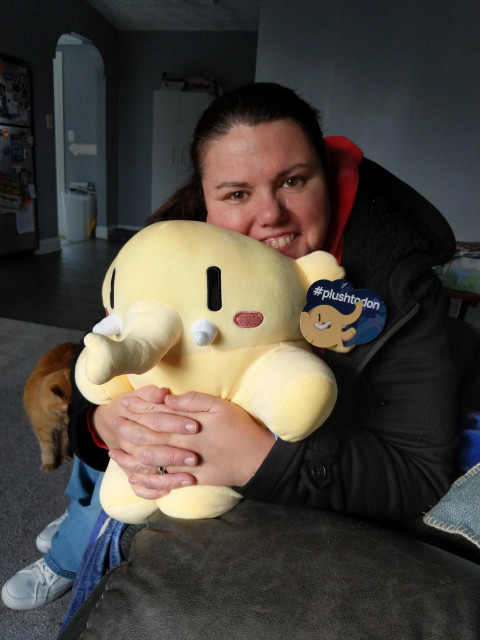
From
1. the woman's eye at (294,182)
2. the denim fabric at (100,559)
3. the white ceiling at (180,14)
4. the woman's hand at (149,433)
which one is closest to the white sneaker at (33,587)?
the denim fabric at (100,559)

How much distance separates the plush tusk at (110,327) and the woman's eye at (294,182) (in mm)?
349

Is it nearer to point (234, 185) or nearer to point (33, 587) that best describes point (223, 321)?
point (234, 185)

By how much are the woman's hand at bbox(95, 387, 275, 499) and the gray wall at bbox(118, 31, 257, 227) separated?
575 cm

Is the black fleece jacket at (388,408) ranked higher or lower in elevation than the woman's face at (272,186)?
lower

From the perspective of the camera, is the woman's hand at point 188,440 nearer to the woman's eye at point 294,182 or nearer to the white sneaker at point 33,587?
the woman's eye at point 294,182

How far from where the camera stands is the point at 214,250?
55 cm

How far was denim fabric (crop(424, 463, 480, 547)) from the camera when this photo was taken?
539 mm

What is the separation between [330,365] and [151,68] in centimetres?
608

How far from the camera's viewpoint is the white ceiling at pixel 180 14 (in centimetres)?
468

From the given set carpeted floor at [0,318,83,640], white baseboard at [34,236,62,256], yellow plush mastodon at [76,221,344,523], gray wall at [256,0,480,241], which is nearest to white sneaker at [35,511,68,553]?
carpeted floor at [0,318,83,640]

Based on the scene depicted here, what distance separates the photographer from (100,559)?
70 cm

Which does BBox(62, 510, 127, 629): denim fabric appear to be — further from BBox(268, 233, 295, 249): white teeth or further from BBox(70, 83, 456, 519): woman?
BBox(268, 233, 295, 249): white teeth

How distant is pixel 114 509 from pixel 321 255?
0.46 m

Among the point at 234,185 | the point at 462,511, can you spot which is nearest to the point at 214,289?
the point at 234,185
